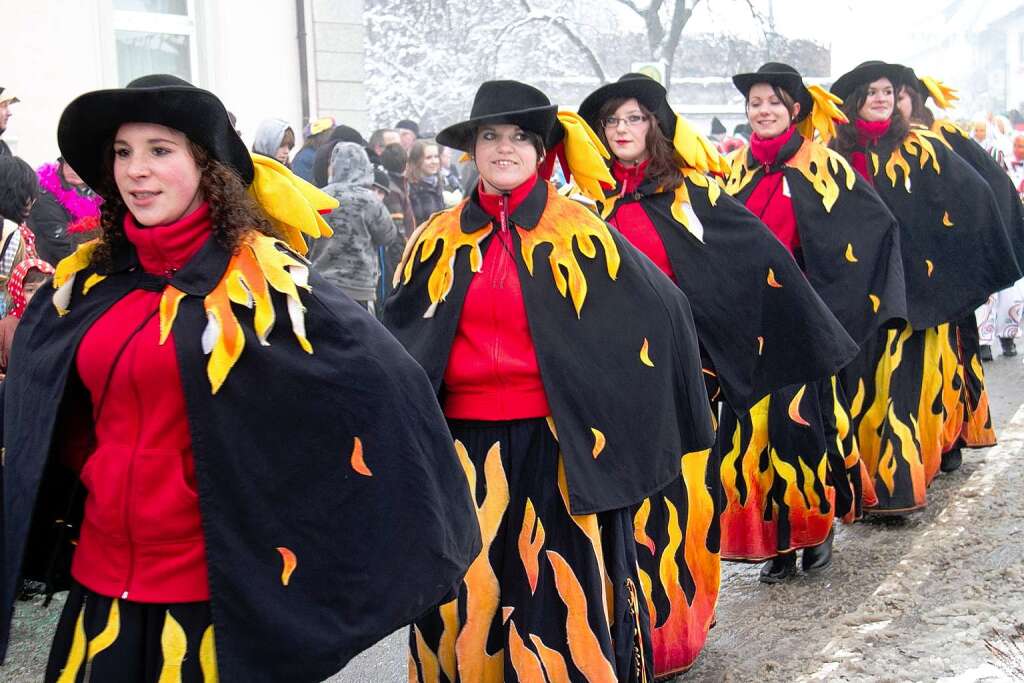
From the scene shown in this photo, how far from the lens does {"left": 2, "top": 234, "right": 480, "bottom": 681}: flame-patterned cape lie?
287 cm

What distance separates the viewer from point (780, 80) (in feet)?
20.7

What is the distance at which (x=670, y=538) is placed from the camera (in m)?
5.04

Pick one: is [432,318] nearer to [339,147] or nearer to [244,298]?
[244,298]

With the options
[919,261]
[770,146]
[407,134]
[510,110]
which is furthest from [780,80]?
[407,134]

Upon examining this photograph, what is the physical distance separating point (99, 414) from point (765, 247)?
3051 mm

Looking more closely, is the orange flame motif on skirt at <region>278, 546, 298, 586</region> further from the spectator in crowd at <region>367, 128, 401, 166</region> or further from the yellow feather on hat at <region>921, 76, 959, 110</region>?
the spectator in crowd at <region>367, 128, 401, 166</region>

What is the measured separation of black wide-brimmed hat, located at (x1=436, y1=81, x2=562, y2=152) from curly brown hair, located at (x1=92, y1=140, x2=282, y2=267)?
129 centimetres

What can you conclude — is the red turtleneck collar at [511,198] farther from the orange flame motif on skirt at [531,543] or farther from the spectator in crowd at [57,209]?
the spectator in crowd at [57,209]

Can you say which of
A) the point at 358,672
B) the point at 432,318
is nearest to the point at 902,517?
the point at 358,672

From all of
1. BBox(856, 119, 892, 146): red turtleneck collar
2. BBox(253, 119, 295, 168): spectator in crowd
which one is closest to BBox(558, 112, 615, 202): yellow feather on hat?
BBox(856, 119, 892, 146): red turtleneck collar

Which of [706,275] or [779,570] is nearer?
[706,275]

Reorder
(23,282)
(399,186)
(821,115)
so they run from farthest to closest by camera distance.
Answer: (399,186)
(821,115)
(23,282)

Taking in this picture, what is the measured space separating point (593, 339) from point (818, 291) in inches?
102

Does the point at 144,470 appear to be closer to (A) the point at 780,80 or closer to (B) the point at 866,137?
(A) the point at 780,80
